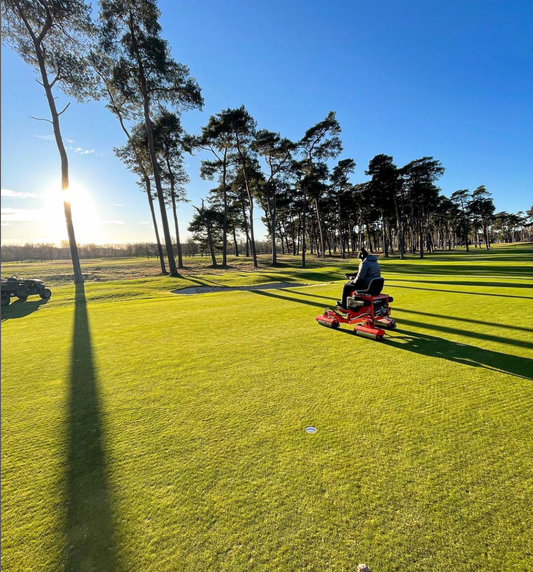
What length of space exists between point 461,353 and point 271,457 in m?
4.05

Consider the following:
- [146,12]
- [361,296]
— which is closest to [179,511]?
[361,296]

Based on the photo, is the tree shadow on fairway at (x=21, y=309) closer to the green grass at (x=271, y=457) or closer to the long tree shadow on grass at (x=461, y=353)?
the green grass at (x=271, y=457)

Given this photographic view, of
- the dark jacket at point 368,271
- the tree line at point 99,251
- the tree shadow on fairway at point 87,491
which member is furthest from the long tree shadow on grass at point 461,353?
the tree line at point 99,251

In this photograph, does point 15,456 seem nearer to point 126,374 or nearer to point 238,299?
point 126,374

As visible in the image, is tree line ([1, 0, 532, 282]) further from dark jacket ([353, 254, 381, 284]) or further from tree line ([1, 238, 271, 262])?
tree line ([1, 238, 271, 262])

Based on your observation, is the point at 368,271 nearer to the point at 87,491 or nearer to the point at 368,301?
the point at 368,301

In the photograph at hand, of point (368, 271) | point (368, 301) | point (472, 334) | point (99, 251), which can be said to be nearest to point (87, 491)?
point (368, 301)

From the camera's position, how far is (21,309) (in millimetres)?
11555

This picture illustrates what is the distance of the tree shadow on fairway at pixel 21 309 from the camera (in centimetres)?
1031

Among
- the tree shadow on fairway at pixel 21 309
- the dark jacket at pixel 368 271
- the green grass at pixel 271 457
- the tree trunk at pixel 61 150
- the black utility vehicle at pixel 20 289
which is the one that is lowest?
the green grass at pixel 271 457

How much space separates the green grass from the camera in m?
2.21

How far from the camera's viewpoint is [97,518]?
2453 millimetres

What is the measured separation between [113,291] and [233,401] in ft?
47.3

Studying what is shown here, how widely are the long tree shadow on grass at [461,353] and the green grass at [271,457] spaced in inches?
1.7
